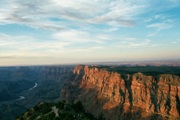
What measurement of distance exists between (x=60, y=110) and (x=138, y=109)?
2616 inches

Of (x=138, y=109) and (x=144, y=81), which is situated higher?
(x=144, y=81)

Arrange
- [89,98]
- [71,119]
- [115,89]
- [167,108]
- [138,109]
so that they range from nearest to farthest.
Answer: [71,119] → [167,108] → [138,109] → [115,89] → [89,98]

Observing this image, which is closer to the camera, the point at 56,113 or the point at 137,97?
the point at 56,113

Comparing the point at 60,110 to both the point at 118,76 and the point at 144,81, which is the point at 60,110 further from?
the point at 118,76

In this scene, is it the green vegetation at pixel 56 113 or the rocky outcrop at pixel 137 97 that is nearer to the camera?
the green vegetation at pixel 56 113

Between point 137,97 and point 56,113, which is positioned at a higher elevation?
point 56,113

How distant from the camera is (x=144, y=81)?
13200 centimetres

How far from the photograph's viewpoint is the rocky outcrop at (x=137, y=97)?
115 meters

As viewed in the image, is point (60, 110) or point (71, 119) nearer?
point (71, 119)

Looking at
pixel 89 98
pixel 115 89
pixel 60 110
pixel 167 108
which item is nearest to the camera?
pixel 60 110

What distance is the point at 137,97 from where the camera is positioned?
13050 cm

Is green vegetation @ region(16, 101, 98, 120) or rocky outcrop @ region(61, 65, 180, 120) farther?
rocky outcrop @ region(61, 65, 180, 120)

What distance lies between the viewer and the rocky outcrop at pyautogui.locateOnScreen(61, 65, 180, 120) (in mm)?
115412

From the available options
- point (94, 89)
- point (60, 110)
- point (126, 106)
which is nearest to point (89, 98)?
point (94, 89)
